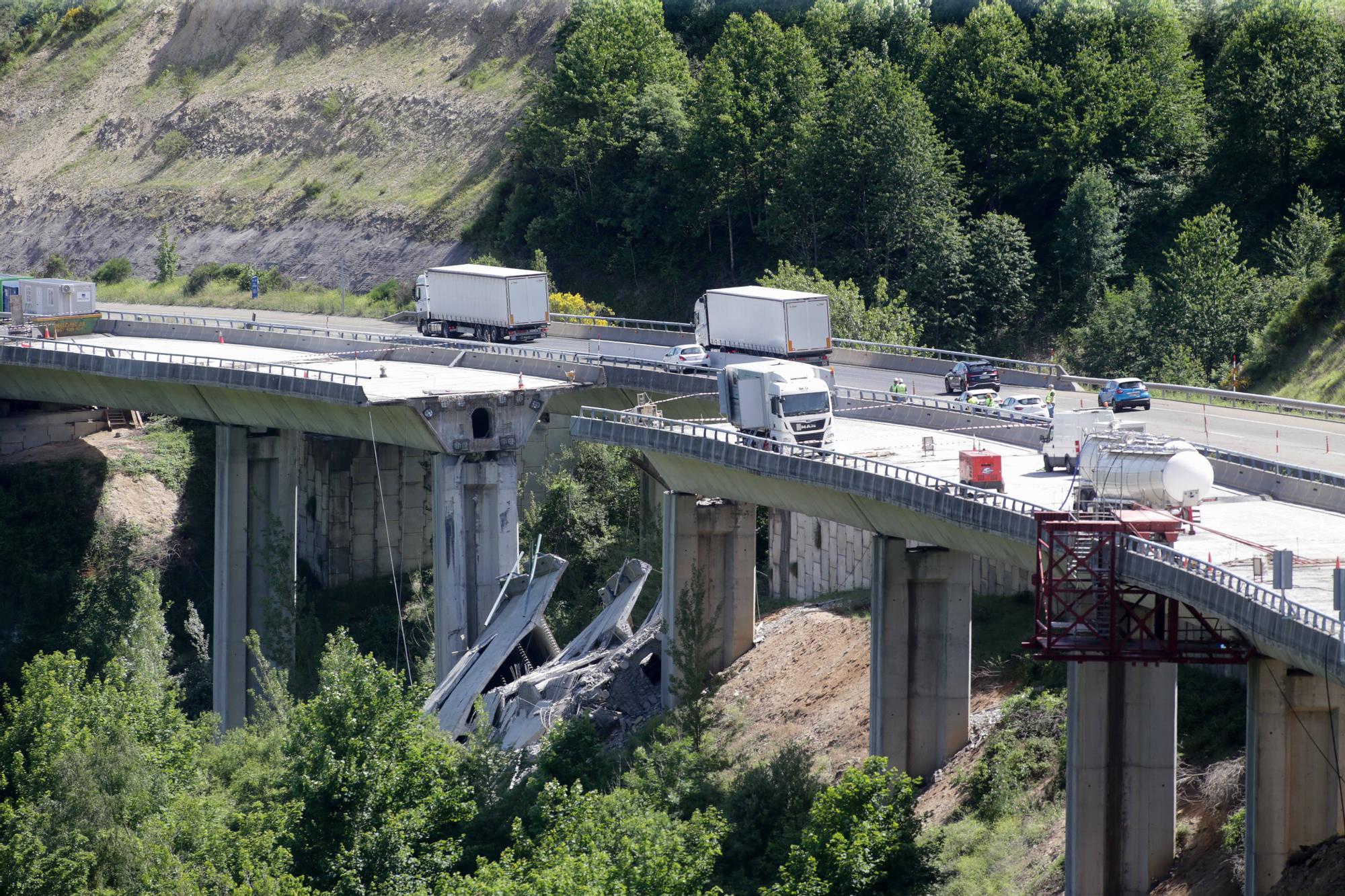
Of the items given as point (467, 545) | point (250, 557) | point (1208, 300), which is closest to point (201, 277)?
point (250, 557)

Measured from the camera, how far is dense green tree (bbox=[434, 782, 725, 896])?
31375 mm

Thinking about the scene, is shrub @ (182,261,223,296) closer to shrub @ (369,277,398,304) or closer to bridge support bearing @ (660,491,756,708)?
shrub @ (369,277,398,304)

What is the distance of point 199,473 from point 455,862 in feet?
167

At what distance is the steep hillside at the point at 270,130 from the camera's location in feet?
378

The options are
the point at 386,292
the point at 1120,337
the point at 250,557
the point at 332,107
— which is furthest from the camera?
the point at 332,107

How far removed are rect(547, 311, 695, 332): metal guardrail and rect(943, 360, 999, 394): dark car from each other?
14.9 meters

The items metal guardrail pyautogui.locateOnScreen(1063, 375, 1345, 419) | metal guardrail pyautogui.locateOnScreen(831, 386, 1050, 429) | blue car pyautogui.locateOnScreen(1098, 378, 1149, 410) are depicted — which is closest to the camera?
metal guardrail pyautogui.locateOnScreen(831, 386, 1050, 429)

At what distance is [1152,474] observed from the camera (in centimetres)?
3331

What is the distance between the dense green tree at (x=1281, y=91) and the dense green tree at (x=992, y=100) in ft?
30.6

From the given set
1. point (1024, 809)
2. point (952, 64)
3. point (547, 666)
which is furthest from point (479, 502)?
point (952, 64)

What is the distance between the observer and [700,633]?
4781cm

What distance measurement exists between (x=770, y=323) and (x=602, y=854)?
33044 mm

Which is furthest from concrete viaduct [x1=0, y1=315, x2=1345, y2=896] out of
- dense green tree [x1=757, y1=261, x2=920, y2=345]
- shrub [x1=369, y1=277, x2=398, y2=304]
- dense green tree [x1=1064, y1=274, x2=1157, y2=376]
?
shrub [x1=369, y1=277, x2=398, y2=304]

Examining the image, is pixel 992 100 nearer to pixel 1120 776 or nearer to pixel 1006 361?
pixel 1006 361
